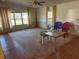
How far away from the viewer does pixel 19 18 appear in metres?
8.28

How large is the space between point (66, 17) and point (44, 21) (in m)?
2.66

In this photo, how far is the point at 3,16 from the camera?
7078 millimetres

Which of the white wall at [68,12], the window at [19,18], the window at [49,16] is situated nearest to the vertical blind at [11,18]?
the window at [19,18]

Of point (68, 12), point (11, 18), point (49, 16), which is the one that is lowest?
point (11, 18)

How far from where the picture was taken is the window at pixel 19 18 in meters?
7.85

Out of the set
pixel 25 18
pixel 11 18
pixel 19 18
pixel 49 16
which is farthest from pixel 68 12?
pixel 11 18

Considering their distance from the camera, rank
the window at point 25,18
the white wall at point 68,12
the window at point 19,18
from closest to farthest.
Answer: the white wall at point 68,12, the window at point 19,18, the window at point 25,18

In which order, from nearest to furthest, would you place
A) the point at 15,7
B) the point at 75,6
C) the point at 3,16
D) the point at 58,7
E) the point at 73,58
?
1. the point at 73,58
2. the point at 75,6
3. the point at 58,7
4. the point at 3,16
5. the point at 15,7

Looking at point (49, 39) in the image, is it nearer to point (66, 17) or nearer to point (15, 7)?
point (66, 17)

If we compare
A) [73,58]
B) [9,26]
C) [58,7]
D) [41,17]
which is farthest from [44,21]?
[73,58]

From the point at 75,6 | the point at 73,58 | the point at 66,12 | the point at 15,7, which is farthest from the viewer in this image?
the point at 15,7

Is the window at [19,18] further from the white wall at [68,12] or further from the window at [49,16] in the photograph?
the white wall at [68,12]

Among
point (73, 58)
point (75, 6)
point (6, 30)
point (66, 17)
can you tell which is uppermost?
point (75, 6)

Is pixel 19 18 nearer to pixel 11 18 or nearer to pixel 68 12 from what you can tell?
pixel 11 18
